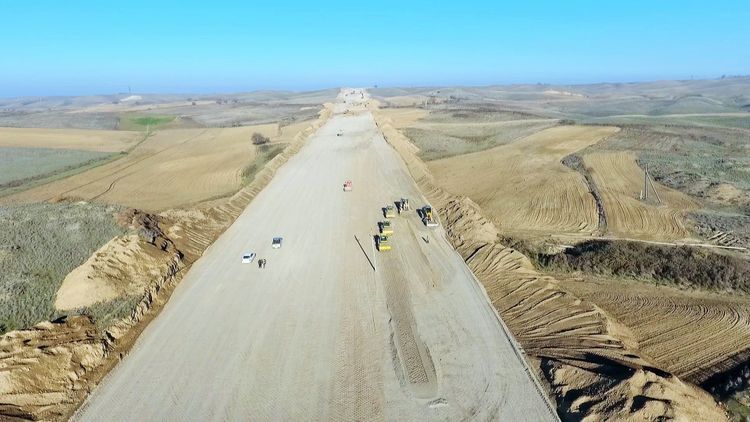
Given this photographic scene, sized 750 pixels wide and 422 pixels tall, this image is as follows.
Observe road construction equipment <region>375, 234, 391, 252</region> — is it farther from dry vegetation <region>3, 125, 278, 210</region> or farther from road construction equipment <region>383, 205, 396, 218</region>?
dry vegetation <region>3, 125, 278, 210</region>

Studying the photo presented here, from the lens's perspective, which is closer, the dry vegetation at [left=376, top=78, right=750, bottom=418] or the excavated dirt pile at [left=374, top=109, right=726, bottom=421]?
the excavated dirt pile at [left=374, top=109, right=726, bottom=421]

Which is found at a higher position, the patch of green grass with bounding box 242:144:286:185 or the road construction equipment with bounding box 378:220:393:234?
the patch of green grass with bounding box 242:144:286:185

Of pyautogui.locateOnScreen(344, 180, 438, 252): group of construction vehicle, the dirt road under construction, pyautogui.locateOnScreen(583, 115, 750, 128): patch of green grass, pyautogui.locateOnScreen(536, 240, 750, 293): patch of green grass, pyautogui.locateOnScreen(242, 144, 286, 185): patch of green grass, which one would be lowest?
the dirt road under construction

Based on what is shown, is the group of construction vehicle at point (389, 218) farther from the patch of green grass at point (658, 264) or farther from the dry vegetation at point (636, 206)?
the dry vegetation at point (636, 206)

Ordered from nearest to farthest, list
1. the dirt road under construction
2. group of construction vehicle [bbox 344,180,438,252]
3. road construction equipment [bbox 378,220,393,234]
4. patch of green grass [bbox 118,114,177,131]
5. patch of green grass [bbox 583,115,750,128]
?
the dirt road under construction
group of construction vehicle [bbox 344,180,438,252]
road construction equipment [bbox 378,220,393,234]
patch of green grass [bbox 583,115,750,128]
patch of green grass [bbox 118,114,177,131]

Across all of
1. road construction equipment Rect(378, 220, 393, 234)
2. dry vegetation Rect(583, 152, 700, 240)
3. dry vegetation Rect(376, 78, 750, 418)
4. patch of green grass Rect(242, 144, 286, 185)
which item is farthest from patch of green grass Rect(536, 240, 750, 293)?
patch of green grass Rect(242, 144, 286, 185)

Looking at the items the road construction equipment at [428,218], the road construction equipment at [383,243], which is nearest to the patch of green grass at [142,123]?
the road construction equipment at [428,218]
